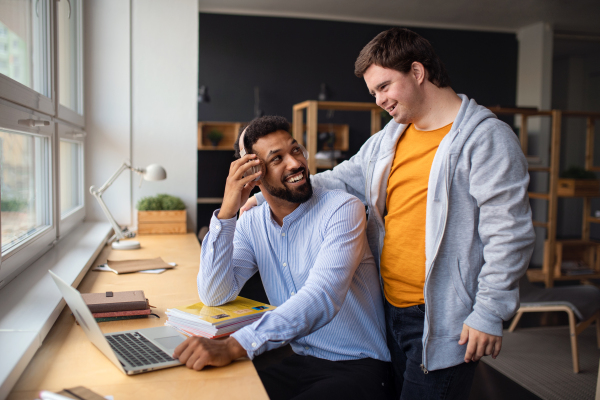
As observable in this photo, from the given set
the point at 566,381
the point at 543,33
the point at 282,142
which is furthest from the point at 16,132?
the point at 543,33

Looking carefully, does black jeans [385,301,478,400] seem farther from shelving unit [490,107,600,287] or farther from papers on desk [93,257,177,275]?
shelving unit [490,107,600,287]

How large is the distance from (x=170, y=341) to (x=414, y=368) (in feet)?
2.63

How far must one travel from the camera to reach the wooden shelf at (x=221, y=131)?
20.9ft

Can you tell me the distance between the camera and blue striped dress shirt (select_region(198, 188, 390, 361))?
1435 millimetres

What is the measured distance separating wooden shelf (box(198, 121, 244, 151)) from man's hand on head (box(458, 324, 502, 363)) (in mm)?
5177

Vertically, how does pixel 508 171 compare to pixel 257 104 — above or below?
below

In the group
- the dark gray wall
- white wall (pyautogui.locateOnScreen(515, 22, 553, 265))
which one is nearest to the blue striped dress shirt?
the dark gray wall

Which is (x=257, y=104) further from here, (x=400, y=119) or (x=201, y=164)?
(x=400, y=119)

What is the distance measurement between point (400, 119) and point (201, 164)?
180 inches

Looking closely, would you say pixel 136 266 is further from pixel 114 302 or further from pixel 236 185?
pixel 236 185

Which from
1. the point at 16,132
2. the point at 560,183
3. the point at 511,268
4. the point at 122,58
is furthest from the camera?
the point at 560,183

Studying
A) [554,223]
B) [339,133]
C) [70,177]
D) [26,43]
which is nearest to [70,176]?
[70,177]

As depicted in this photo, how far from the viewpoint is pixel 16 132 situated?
6.95ft

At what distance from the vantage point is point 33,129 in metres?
2.21
